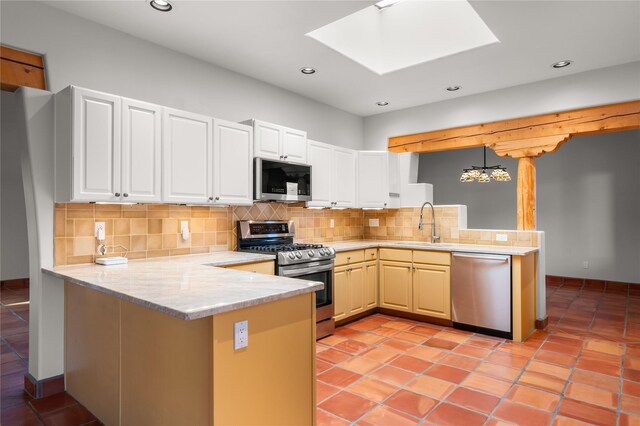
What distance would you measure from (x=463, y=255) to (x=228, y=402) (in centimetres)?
324

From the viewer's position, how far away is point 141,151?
2.84 m

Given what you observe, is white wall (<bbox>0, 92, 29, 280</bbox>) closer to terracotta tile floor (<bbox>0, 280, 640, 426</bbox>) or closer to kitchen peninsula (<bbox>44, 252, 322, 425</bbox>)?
terracotta tile floor (<bbox>0, 280, 640, 426</bbox>)

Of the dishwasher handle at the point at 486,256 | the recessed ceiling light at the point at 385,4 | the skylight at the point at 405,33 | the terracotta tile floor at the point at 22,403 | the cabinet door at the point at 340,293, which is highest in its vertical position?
the recessed ceiling light at the point at 385,4

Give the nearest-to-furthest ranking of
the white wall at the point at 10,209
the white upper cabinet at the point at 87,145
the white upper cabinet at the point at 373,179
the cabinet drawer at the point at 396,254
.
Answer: the white upper cabinet at the point at 87,145 → the cabinet drawer at the point at 396,254 → the white upper cabinet at the point at 373,179 → the white wall at the point at 10,209

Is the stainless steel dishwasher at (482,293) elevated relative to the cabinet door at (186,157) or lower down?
lower down

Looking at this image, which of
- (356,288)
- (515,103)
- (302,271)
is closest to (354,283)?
(356,288)

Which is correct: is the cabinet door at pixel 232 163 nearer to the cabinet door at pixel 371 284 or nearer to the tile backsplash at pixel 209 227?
the tile backsplash at pixel 209 227

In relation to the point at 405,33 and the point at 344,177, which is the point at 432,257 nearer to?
the point at 344,177

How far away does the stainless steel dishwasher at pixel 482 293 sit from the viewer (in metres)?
3.86

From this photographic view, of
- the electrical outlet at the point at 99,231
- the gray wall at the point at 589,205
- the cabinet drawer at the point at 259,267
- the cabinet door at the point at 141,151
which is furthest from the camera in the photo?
the gray wall at the point at 589,205

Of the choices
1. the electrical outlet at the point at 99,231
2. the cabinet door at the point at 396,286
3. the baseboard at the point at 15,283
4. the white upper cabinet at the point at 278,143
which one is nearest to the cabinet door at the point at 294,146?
the white upper cabinet at the point at 278,143

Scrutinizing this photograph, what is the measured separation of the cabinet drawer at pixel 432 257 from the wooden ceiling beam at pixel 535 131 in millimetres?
1498

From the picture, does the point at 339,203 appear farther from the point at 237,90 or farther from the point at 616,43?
the point at 616,43

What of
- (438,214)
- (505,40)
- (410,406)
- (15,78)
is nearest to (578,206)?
(438,214)
